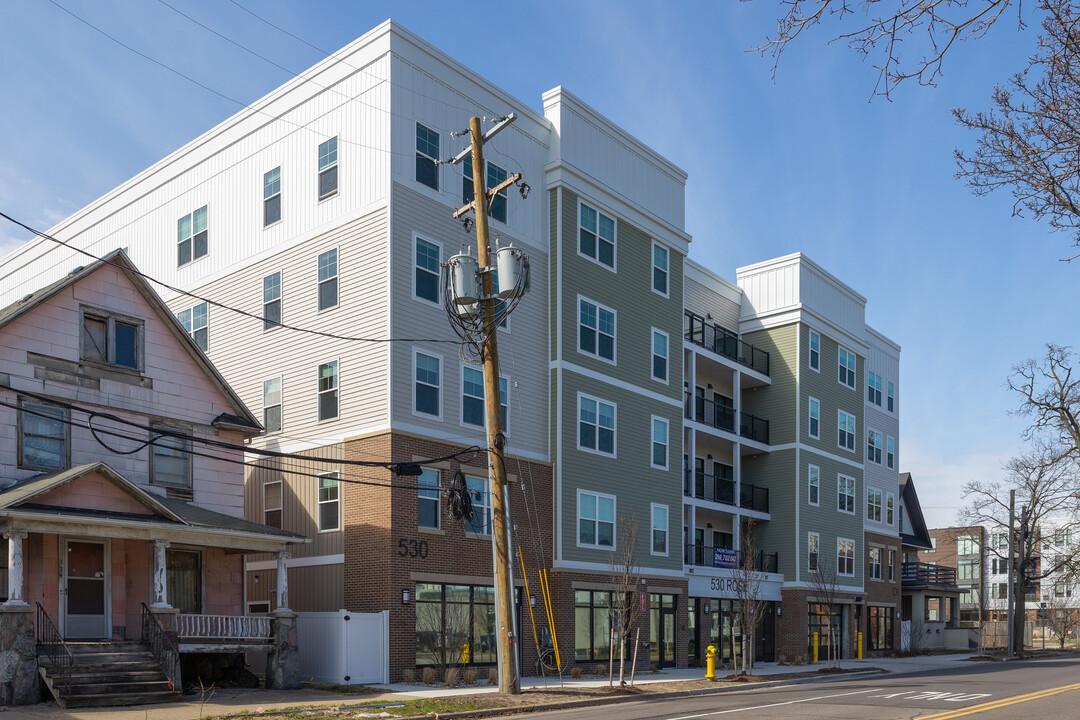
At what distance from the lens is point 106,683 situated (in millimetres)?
19922

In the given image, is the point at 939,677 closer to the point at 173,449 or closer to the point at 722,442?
the point at 722,442

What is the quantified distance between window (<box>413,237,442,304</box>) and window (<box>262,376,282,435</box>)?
556 cm

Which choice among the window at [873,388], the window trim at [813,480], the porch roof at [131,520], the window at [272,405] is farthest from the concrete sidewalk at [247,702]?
the window at [873,388]

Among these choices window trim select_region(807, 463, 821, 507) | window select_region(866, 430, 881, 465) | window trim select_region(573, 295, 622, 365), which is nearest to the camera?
window trim select_region(573, 295, 622, 365)

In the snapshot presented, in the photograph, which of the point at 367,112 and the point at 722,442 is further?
the point at 722,442

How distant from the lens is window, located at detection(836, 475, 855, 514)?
163ft

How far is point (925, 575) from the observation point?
206 ft

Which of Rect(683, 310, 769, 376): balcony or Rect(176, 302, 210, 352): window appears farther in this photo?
Rect(683, 310, 769, 376): balcony

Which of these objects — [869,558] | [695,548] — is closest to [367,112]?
[695,548]

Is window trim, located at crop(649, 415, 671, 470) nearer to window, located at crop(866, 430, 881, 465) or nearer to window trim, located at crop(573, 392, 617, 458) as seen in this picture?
window trim, located at crop(573, 392, 617, 458)

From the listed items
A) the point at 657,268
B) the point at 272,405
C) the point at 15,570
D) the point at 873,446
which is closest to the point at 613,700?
the point at 15,570

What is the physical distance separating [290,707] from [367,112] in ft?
53.8

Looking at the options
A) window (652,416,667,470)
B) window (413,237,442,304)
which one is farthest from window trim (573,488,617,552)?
window (413,237,442,304)

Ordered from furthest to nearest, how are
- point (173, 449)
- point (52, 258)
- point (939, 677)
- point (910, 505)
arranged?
point (910, 505)
point (52, 258)
point (939, 677)
point (173, 449)
